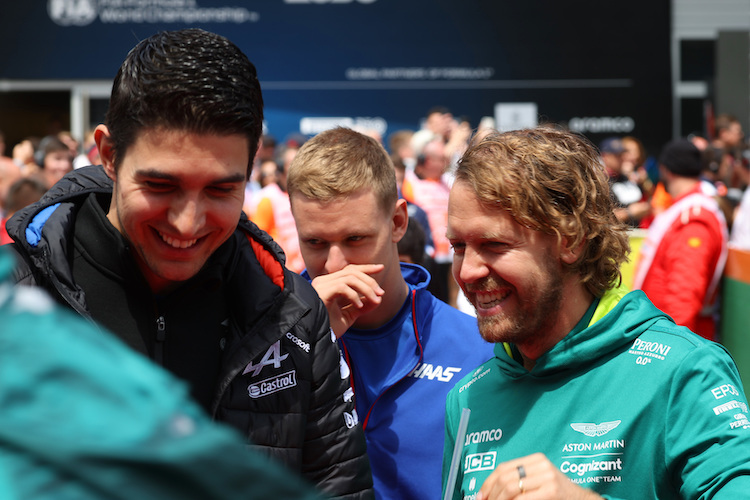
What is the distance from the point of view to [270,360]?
1887 millimetres

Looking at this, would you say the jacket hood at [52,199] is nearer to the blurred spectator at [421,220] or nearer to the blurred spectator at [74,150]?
the blurred spectator at [421,220]

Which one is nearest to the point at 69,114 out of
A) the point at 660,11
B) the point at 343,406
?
the point at 660,11

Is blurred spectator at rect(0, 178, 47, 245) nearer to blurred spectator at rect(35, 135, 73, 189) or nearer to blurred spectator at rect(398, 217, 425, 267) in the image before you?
blurred spectator at rect(35, 135, 73, 189)

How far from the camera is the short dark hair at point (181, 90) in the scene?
1668mm

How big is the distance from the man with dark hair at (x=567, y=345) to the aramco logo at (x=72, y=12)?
12.5 meters

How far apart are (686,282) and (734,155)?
7.08m

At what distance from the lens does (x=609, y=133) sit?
546 inches

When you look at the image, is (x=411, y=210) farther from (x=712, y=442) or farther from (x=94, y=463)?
(x=94, y=463)

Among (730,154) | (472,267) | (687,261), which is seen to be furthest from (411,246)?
(730,154)

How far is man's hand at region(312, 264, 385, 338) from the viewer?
2396 mm

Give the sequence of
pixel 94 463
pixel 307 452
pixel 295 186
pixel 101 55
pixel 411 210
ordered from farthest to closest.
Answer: pixel 101 55, pixel 411 210, pixel 295 186, pixel 307 452, pixel 94 463

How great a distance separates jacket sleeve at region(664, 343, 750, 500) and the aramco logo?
43.4 ft

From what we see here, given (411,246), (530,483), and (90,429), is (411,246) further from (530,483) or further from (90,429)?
(90,429)

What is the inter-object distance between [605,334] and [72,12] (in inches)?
518
